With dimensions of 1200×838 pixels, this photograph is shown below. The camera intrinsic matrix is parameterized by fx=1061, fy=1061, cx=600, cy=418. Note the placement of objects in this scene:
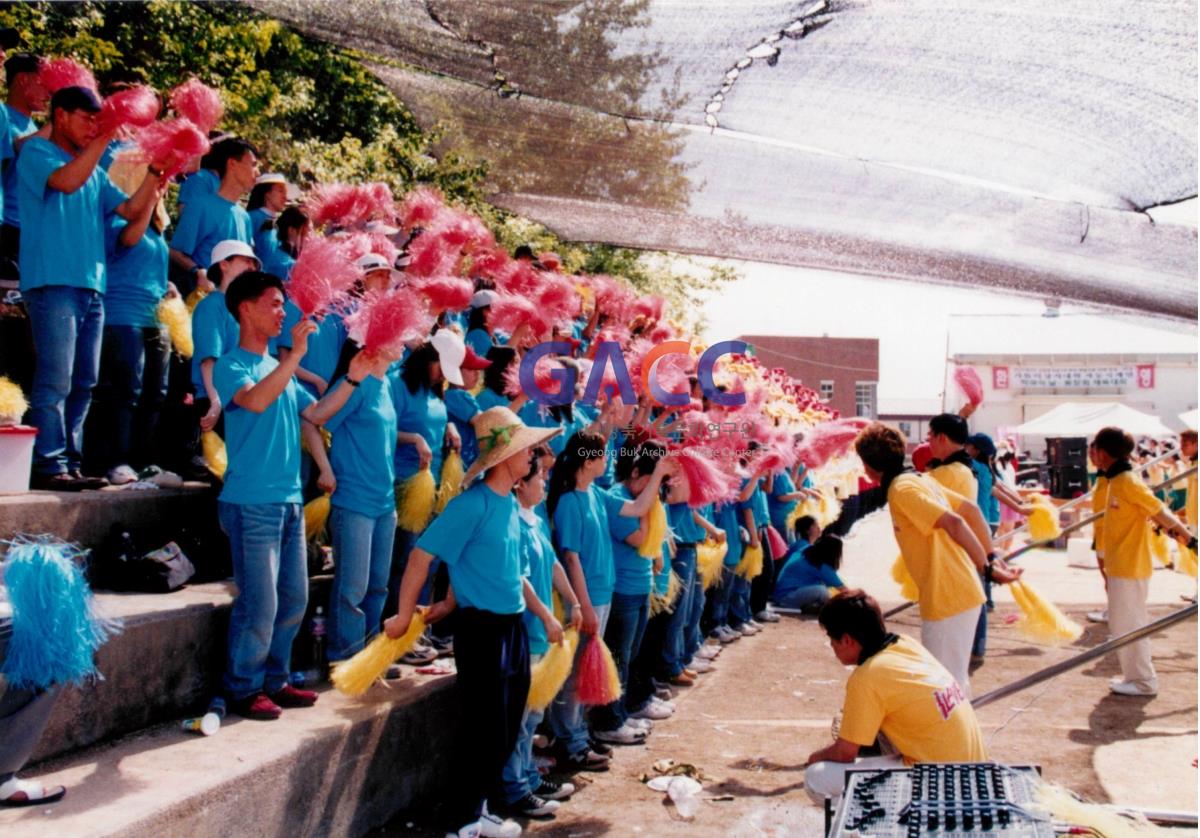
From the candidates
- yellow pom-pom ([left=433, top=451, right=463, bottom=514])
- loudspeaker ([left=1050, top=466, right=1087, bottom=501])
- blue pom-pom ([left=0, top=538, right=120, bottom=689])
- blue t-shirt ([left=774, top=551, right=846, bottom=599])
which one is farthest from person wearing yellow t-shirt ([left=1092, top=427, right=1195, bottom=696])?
loudspeaker ([left=1050, top=466, right=1087, bottom=501])

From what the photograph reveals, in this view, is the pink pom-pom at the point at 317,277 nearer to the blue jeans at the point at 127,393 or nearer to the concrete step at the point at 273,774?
the blue jeans at the point at 127,393

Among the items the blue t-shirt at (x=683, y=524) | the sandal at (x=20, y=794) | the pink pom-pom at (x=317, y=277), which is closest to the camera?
the sandal at (x=20, y=794)

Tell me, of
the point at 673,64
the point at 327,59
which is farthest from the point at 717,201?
the point at 327,59

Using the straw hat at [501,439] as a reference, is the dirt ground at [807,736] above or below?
below

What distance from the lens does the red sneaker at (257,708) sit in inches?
162

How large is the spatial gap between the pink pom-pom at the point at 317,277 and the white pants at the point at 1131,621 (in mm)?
5865

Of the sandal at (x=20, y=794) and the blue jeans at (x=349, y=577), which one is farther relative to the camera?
the blue jeans at (x=349, y=577)

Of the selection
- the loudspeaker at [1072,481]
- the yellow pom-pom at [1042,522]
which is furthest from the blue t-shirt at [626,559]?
the loudspeaker at [1072,481]

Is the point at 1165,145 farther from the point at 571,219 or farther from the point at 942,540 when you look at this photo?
the point at 571,219

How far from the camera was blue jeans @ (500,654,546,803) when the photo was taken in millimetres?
4699

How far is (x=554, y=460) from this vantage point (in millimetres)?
5695

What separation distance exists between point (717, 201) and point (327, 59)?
291 inches

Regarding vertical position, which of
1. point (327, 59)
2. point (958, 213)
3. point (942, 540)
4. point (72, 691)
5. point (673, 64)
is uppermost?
point (327, 59)

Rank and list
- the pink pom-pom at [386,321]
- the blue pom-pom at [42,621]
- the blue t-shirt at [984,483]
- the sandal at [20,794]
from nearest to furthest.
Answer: the blue pom-pom at [42,621] → the sandal at [20,794] → the pink pom-pom at [386,321] → the blue t-shirt at [984,483]
